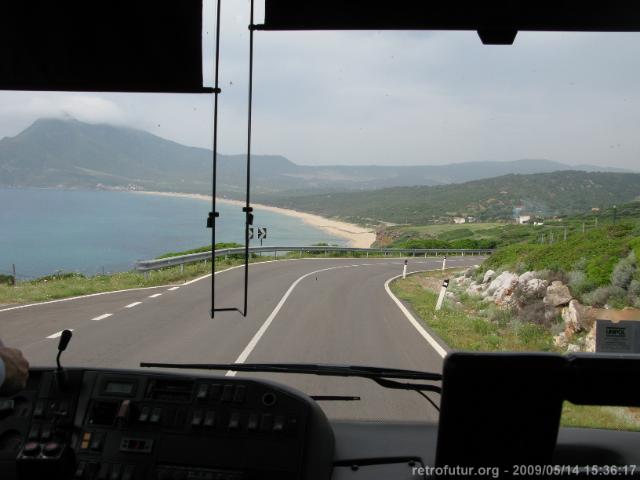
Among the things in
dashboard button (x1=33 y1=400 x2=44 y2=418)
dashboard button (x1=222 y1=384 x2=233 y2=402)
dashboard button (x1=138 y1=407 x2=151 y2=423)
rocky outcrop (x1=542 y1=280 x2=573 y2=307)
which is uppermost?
rocky outcrop (x1=542 y1=280 x2=573 y2=307)

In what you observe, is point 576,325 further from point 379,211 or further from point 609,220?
point 379,211

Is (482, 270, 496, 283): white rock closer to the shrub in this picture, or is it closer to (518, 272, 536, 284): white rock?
(518, 272, 536, 284): white rock

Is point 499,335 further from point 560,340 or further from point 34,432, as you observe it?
point 34,432

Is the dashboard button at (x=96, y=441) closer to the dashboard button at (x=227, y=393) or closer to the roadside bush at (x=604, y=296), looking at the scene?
the dashboard button at (x=227, y=393)

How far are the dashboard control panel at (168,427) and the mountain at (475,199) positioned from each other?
6.13ft

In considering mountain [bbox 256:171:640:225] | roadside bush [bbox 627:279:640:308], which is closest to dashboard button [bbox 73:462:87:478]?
mountain [bbox 256:171:640:225]

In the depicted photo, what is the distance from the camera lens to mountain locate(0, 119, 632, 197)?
14.4ft

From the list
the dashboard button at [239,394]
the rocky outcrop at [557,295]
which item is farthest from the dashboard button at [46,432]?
the rocky outcrop at [557,295]

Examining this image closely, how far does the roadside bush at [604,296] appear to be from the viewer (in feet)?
12.9

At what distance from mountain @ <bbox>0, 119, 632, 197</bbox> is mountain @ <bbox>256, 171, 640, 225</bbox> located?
304 mm

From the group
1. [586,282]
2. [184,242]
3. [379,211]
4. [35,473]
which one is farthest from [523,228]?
[35,473]

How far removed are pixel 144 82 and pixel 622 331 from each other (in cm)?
298

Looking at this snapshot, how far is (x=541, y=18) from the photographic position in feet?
10.6

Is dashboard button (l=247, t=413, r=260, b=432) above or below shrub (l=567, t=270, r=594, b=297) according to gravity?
below
